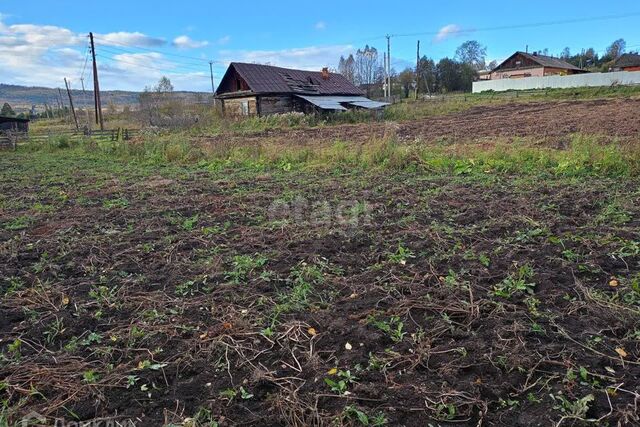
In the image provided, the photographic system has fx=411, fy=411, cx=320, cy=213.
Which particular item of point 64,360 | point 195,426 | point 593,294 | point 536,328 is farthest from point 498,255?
point 64,360

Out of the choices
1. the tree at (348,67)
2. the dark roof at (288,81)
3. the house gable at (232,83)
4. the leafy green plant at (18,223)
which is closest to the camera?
the leafy green plant at (18,223)

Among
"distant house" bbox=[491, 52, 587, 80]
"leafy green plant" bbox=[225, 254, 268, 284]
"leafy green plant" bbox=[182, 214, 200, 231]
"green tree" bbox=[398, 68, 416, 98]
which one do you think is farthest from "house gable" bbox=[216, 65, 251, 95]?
"distant house" bbox=[491, 52, 587, 80]

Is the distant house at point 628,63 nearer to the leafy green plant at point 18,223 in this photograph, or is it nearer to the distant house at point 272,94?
the distant house at point 272,94

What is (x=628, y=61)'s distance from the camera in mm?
56781

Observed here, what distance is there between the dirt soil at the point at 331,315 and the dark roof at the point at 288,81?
24.4 metres

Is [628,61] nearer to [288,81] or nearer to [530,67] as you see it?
[530,67]

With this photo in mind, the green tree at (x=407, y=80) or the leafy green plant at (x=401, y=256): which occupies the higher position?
the green tree at (x=407, y=80)

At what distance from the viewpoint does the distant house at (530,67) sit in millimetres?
54875

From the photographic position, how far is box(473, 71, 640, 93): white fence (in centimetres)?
3912

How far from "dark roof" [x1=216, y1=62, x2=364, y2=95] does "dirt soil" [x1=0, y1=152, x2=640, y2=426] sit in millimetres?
24396

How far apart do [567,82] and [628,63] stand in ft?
78.1

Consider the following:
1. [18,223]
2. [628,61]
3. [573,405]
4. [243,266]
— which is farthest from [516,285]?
[628,61]

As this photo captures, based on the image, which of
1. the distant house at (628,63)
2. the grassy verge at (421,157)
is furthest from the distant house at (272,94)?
the distant house at (628,63)

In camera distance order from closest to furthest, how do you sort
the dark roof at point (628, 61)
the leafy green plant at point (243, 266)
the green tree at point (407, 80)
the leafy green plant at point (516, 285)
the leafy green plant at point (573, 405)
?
the leafy green plant at point (573, 405) → the leafy green plant at point (516, 285) → the leafy green plant at point (243, 266) → the green tree at point (407, 80) → the dark roof at point (628, 61)
